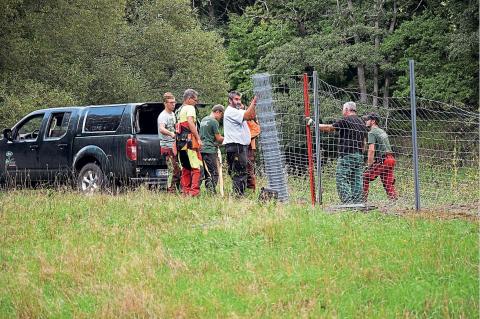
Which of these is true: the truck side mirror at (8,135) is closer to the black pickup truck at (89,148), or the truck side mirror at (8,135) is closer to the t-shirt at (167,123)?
the black pickup truck at (89,148)

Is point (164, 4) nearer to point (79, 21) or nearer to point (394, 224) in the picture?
point (79, 21)

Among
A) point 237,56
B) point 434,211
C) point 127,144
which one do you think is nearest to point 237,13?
point 237,56

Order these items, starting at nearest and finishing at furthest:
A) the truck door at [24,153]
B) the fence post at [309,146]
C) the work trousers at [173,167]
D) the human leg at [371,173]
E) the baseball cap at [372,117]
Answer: the fence post at [309,146], the human leg at [371,173], the baseball cap at [372,117], the work trousers at [173,167], the truck door at [24,153]

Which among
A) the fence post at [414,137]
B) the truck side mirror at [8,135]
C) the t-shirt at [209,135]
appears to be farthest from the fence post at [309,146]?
the truck side mirror at [8,135]

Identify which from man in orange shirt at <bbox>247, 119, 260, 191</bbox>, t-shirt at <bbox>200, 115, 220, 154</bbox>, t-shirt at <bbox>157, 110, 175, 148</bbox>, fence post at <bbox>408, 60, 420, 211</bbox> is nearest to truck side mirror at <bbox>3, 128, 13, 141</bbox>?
t-shirt at <bbox>157, 110, 175, 148</bbox>

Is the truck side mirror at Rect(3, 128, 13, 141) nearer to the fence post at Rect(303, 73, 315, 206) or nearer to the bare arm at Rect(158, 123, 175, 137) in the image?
the bare arm at Rect(158, 123, 175, 137)

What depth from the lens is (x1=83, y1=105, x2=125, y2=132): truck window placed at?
15016 mm

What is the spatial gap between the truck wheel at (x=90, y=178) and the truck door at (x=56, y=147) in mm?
499

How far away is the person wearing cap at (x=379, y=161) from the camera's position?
11.8 m

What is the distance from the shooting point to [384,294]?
6.79 m

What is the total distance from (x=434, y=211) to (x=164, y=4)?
30464mm

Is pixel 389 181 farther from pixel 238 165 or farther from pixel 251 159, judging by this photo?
pixel 251 159

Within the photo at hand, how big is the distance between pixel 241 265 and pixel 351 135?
4811mm

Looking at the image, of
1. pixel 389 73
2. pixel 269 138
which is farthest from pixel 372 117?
pixel 389 73
